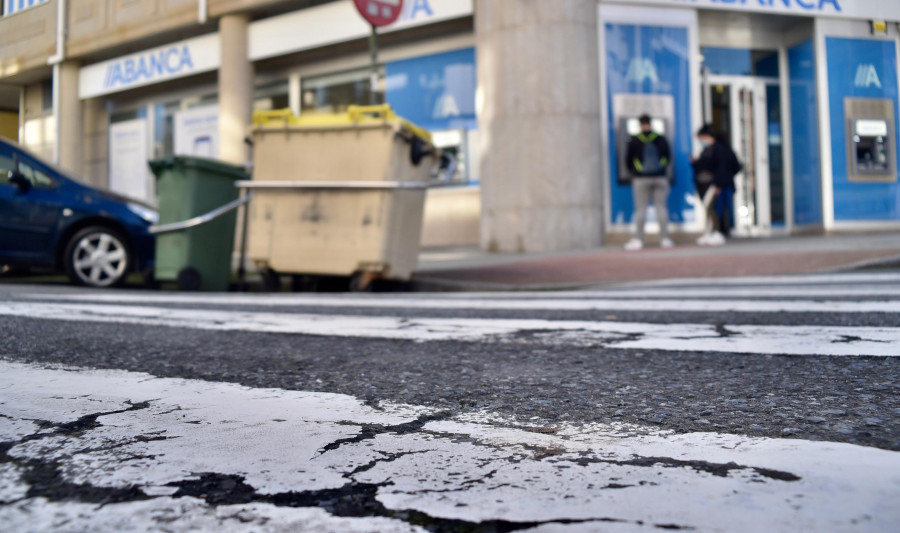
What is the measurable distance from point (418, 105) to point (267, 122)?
312 inches

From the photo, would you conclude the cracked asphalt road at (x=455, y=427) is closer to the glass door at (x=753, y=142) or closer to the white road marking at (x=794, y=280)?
the white road marking at (x=794, y=280)

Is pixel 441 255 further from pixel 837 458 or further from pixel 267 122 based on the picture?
pixel 837 458

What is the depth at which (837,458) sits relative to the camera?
5.18 feet

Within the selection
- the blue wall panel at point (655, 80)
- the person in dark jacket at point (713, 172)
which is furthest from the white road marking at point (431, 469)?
the blue wall panel at point (655, 80)

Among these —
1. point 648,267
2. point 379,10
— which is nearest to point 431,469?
point 648,267

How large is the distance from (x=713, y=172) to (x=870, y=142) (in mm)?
4462

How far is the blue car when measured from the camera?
331 inches

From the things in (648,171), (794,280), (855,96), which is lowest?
(794,280)

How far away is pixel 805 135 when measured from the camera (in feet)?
50.1

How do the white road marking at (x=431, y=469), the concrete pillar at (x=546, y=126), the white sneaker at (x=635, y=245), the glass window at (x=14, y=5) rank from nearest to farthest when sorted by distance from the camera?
1. the white road marking at (x=431, y=469)
2. the glass window at (x=14, y=5)
3. the white sneaker at (x=635, y=245)
4. the concrete pillar at (x=546, y=126)

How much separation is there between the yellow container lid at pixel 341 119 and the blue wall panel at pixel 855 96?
32.1ft

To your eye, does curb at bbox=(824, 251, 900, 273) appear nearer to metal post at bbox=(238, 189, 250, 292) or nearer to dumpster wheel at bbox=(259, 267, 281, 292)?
dumpster wheel at bbox=(259, 267, 281, 292)

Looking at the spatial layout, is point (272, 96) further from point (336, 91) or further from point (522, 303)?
point (522, 303)

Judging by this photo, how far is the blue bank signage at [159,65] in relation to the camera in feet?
57.6
